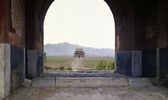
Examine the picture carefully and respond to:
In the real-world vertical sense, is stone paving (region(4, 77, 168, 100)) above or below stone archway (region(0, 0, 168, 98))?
below

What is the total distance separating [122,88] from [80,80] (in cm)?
134

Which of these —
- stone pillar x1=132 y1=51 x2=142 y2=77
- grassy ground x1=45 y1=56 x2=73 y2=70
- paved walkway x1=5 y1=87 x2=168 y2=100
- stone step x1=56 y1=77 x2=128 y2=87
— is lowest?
grassy ground x1=45 y1=56 x2=73 y2=70

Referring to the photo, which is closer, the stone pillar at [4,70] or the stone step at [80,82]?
the stone pillar at [4,70]

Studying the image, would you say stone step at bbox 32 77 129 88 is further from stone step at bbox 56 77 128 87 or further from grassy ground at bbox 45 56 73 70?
grassy ground at bbox 45 56 73 70

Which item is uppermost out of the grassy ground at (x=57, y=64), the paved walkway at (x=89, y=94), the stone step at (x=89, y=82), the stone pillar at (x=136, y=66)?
the stone pillar at (x=136, y=66)

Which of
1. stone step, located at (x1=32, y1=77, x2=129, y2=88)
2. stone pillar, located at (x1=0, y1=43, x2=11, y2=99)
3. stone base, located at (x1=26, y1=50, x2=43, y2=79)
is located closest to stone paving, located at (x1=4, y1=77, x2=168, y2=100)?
stone step, located at (x1=32, y1=77, x2=129, y2=88)

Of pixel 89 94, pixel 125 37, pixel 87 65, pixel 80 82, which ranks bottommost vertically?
pixel 87 65

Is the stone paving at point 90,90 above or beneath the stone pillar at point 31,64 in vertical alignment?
beneath

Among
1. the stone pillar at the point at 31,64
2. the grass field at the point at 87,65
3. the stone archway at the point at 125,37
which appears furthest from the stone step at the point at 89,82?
the grass field at the point at 87,65

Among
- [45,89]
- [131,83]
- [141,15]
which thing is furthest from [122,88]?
[141,15]

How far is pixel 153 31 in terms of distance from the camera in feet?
34.3

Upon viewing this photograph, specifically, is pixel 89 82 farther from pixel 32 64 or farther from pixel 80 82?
pixel 32 64

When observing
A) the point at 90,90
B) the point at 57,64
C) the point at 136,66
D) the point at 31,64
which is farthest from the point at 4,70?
the point at 57,64

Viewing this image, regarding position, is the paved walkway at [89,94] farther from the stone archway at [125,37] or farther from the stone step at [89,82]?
the stone archway at [125,37]
